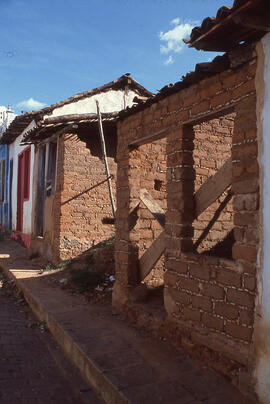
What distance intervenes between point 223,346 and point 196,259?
0.90 metres

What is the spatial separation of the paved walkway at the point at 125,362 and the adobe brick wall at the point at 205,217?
0.27 meters

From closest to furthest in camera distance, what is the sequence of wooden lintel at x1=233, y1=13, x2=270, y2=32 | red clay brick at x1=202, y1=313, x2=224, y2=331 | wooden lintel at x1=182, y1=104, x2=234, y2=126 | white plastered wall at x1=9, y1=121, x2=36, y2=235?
1. wooden lintel at x1=233, y1=13, x2=270, y2=32
2. red clay brick at x1=202, y1=313, x2=224, y2=331
3. wooden lintel at x1=182, y1=104, x2=234, y2=126
4. white plastered wall at x1=9, y1=121, x2=36, y2=235

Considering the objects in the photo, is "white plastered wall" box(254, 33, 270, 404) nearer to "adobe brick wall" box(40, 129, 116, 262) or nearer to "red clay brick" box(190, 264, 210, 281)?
"red clay brick" box(190, 264, 210, 281)

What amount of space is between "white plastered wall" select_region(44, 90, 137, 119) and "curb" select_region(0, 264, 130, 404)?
678 cm

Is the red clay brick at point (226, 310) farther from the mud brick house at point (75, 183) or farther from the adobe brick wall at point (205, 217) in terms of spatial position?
the mud brick house at point (75, 183)

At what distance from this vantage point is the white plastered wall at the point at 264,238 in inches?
111

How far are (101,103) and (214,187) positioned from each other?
8.67 meters

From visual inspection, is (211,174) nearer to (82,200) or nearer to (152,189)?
(152,189)

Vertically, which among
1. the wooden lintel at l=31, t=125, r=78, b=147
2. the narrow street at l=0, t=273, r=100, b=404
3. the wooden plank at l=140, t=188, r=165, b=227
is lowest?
the narrow street at l=0, t=273, r=100, b=404

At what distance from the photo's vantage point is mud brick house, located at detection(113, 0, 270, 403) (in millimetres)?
2975

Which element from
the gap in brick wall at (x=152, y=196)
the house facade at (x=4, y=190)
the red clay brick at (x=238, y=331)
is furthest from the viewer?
the house facade at (x=4, y=190)

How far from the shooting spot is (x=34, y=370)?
4258 millimetres

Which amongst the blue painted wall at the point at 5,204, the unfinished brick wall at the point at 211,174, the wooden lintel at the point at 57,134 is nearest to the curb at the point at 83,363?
the unfinished brick wall at the point at 211,174

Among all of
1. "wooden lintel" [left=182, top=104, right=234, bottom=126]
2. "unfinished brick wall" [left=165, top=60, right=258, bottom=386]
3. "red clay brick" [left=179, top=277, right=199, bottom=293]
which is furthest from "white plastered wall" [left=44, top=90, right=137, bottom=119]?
"red clay brick" [left=179, top=277, right=199, bottom=293]
